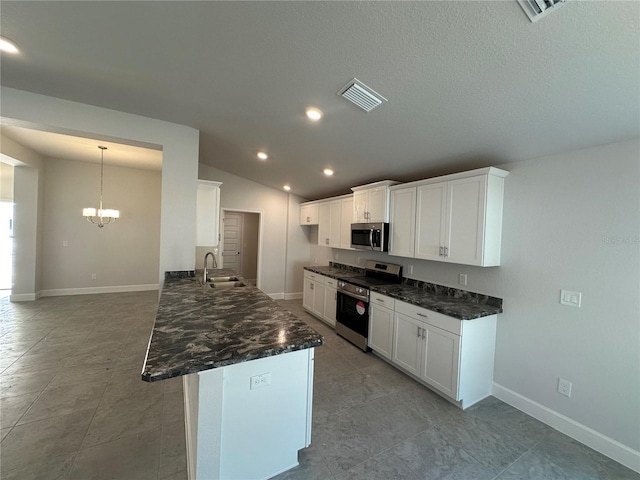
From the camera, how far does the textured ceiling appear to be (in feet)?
4.25

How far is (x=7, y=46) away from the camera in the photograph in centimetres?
184

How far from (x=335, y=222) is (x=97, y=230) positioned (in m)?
5.55

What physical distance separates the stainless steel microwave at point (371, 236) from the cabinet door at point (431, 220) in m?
0.50

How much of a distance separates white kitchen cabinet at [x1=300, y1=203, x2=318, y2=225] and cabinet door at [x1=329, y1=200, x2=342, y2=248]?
0.65 meters

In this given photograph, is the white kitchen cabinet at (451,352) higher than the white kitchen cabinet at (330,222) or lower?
lower

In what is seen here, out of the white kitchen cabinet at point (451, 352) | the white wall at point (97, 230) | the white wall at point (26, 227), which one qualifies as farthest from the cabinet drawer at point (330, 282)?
the white wall at point (26, 227)

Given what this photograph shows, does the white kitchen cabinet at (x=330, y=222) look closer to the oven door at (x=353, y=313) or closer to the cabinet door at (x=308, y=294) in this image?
the cabinet door at (x=308, y=294)

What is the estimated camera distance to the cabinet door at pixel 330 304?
4227 millimetres

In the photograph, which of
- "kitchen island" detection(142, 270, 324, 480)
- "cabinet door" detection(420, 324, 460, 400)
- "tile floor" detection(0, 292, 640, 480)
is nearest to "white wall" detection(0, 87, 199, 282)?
"tile floor" detection(0, 292, 640, 480)

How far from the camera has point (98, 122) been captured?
272cm

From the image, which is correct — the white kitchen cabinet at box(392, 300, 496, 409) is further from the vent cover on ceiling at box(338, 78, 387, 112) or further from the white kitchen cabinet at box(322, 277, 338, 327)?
the vent cover on ceiling at box(338, 78, 387, 112)

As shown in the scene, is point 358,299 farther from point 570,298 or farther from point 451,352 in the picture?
point 570,298

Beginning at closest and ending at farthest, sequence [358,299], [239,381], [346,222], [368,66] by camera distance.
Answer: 1. [239,381]
2. [368,66]
3. [358,299]
4. [346,222]

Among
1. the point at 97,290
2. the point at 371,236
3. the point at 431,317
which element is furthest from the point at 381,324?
the point at 97,290
